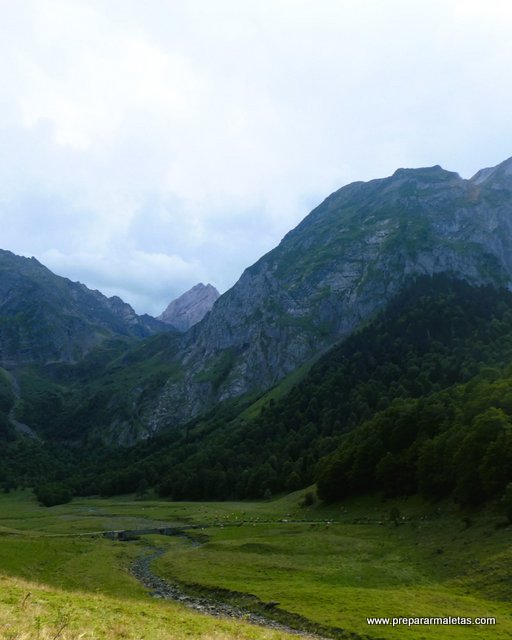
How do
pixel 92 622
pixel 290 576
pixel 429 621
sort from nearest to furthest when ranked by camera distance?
pixel 92 622
pixel 429 621
pixel 290 576

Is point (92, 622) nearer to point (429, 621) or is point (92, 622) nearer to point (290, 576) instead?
point (429, 621)

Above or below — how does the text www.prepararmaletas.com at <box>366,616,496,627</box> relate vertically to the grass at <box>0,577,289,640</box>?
below

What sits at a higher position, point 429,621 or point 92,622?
point 92,622

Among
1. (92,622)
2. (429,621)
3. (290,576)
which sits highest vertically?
(92,622)

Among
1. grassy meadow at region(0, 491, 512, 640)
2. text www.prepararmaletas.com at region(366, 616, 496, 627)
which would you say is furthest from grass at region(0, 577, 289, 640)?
text www.prepararmaletas.com at region(366, 616, 496, 627)

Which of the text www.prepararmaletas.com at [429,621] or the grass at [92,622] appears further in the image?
the text www.prepararmaletas.com at [429,621]

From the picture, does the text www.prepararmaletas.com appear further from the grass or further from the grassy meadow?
the grass

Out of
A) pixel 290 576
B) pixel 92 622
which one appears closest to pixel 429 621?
pixel 290 576

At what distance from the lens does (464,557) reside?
52406 mm

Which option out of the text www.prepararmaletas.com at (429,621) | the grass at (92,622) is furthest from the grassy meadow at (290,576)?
the text www.prepararmaletas.com at (429,621)

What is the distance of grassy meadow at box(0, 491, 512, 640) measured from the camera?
30.1 meters

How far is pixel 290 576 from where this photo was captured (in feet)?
177

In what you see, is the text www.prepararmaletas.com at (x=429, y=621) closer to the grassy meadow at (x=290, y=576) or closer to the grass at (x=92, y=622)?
the grassy meadow at (x=290, y=576)

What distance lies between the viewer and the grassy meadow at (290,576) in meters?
30.1
